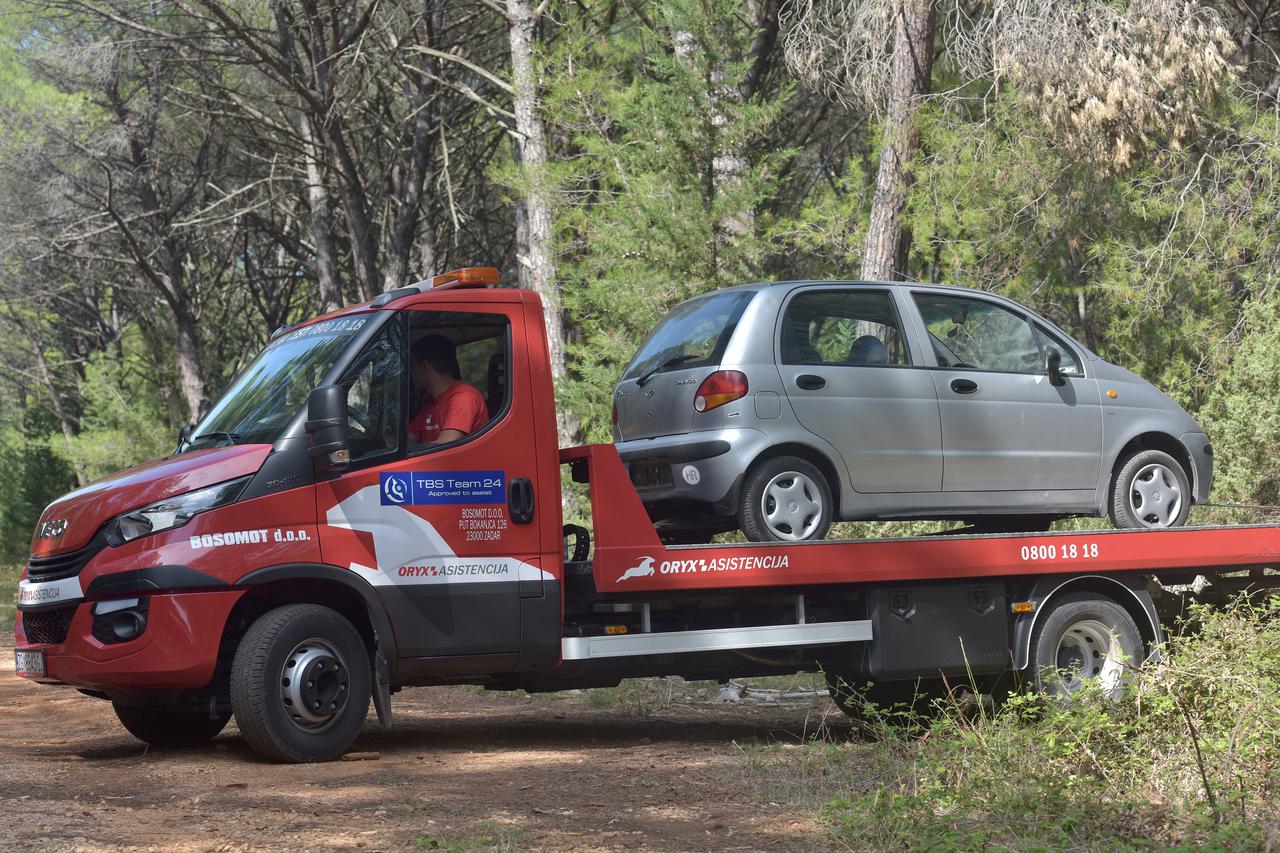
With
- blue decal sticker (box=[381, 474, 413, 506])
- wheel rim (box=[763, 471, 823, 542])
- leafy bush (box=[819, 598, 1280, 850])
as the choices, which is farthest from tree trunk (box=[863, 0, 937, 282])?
blue decal sticker (box=[381, 474, 413, 506])

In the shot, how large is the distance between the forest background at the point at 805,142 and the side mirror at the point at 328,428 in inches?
328

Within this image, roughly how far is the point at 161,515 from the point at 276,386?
990 millimetres

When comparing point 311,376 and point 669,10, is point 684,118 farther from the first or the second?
point 311,376

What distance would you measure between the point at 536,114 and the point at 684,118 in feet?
11.5

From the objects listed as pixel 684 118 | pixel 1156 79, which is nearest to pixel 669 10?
pixel 684 118

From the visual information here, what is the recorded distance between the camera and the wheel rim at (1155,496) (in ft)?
30.3

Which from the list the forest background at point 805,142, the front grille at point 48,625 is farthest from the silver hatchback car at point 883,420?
the forest background at point 805,142

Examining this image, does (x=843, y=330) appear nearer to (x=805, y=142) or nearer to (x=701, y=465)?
(x=701, y=465)

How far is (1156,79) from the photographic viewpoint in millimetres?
13227

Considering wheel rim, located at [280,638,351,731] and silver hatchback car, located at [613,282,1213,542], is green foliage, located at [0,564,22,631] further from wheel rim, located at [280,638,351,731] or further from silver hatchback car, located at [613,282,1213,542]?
silver hatchback car, located at [613,282,1213,542]

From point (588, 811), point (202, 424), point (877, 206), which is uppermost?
point (877, 206)

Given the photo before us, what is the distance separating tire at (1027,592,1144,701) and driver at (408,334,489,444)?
367 centimetres

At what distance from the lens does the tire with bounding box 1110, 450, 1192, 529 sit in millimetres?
9188

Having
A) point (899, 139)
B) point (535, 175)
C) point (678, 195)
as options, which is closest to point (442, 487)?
point (678, 195)
